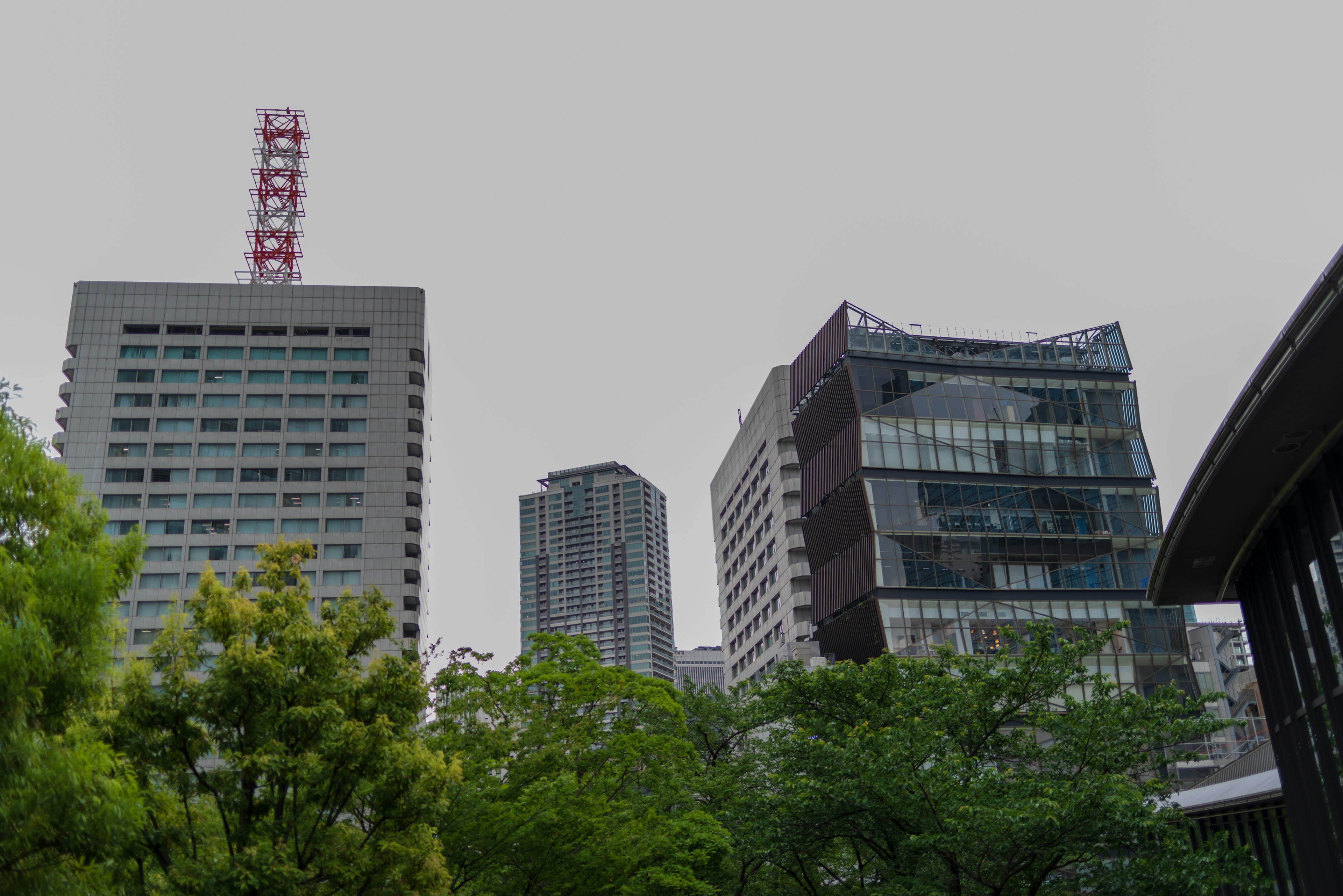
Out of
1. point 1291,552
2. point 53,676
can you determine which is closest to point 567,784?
point 53,676

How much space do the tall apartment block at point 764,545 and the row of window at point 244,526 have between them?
3619 centimetres

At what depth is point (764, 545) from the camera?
338ft

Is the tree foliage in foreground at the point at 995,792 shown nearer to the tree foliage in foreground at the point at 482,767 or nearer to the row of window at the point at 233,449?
the tree foliage in foreground at the point at 482,767

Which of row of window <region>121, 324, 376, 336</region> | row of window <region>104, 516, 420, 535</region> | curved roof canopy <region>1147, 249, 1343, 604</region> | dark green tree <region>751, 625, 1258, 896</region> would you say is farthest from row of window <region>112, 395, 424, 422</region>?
curved roof canopy <region>1147, 249, 1343, 604</region>

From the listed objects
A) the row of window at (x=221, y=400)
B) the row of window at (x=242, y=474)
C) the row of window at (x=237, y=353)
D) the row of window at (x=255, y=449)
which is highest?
the row of window at (x=237, y=353)

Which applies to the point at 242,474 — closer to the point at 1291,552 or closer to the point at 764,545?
the point at 764,545

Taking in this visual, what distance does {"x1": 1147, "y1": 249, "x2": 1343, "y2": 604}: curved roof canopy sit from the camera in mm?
14141

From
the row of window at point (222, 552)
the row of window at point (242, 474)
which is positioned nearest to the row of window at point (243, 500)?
the row of window at point (242, 474)

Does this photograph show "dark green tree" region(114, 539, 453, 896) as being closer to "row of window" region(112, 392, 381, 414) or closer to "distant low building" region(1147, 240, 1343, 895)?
"distant low building" region(1147, 240, 1343, 895)

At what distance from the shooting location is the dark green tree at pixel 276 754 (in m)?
15.8

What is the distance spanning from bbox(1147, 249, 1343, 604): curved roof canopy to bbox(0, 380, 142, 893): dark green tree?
1601 cm

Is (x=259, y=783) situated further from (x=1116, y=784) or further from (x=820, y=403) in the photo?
(x=820, y=403)

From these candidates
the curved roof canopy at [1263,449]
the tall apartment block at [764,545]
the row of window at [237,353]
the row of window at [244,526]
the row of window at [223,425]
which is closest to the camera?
the curved roof canopy at [1263,449]

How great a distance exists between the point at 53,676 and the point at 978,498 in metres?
65.6
